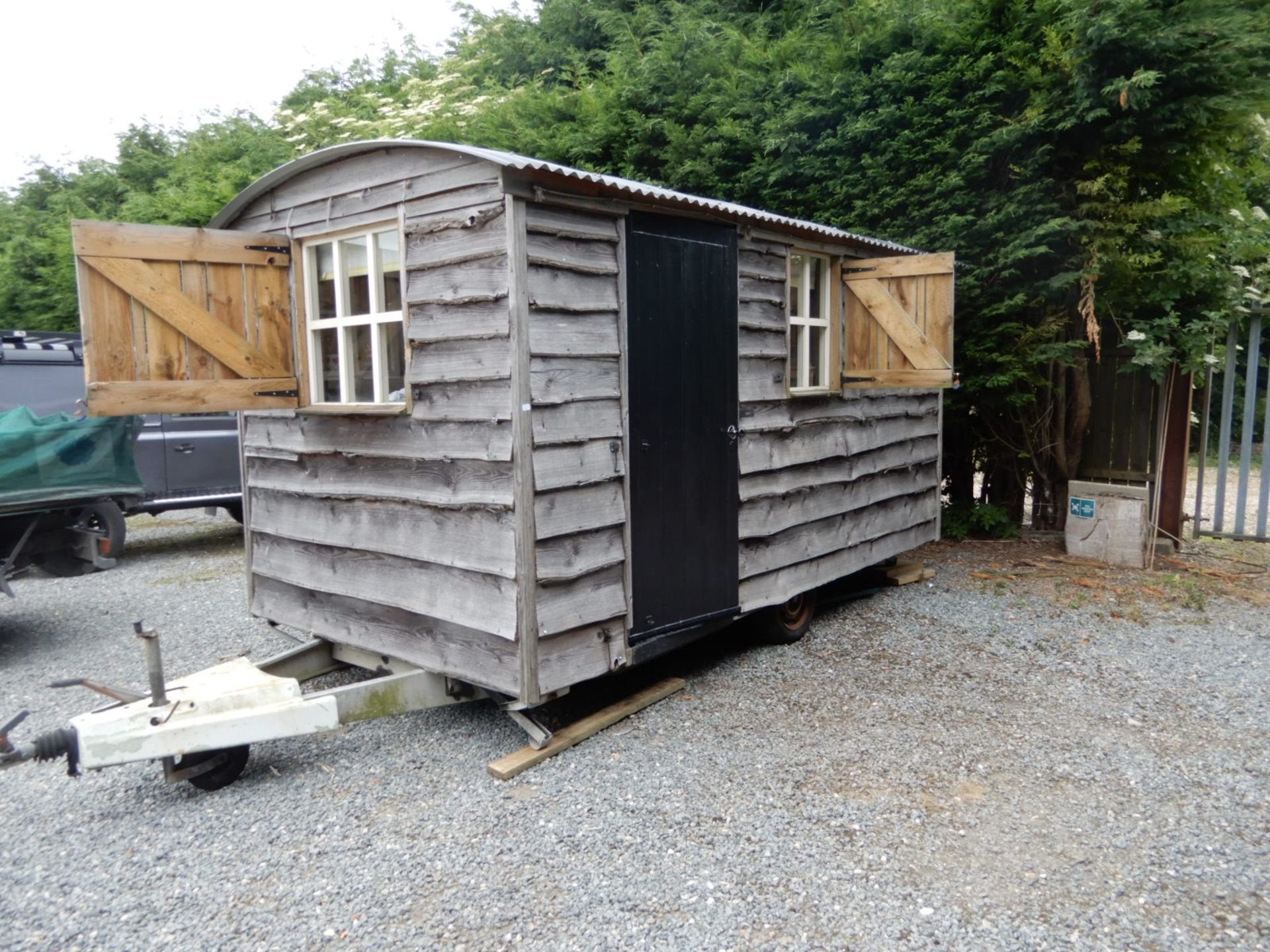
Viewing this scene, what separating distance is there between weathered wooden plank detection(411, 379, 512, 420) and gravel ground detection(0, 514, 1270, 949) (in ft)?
5.37

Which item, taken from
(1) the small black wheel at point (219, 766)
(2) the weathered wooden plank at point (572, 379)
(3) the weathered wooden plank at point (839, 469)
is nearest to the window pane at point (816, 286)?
(3) the weathered wooden plank at point (839, 469)

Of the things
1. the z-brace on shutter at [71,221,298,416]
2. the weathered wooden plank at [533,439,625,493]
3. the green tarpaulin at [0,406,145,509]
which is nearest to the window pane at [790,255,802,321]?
the weathered wooden plank at [533,439,625,493]

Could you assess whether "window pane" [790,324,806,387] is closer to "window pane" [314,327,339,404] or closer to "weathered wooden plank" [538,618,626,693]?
"weathered wooden plank" [538,618,626,693]

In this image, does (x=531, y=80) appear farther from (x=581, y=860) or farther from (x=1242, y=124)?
(x=581, y=860)

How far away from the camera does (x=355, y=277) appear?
471 centimetres

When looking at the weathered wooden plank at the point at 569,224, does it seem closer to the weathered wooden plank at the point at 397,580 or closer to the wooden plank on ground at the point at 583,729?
the weathered wooden plank at the point at 397,580

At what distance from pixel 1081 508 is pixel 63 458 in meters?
8.37

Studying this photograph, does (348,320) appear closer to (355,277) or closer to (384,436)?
(355,277)

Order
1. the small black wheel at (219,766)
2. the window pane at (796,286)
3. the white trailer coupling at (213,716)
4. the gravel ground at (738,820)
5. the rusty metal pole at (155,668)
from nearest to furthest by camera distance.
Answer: the gravel ground at (738,820)
the white trailer coupling at (213,716)
the rusty metal pole at (155,668)
the small black wheel at (219,766)
the window pane at (796,286)

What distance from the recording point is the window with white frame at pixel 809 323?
6.00 meters

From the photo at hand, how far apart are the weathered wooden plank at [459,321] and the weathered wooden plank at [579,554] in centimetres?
102

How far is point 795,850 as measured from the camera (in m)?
3.36

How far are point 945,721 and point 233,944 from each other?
135 inches

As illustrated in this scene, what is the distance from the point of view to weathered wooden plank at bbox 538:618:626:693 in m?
4.12
